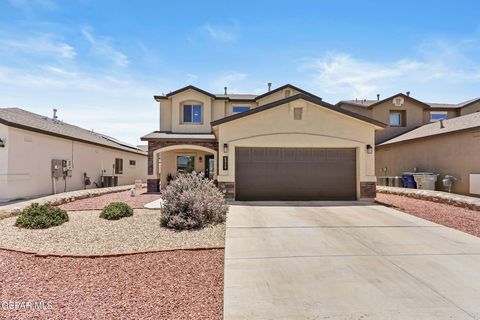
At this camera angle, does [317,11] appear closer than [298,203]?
Yes

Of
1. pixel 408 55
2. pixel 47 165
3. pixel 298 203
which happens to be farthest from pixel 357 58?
pixel 47 165

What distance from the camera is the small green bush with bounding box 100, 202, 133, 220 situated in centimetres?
866

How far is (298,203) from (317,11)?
7433mm

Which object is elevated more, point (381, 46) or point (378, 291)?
point (381, 46)

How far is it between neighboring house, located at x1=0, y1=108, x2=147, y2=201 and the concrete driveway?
10.2 m

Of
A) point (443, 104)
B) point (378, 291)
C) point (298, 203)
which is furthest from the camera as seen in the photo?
point (443, 104)

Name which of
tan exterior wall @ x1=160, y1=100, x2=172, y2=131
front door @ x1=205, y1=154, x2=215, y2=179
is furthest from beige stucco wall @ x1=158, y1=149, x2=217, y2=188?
tan exterior wall @ x1=160, y1=100, x2=172, y2=131

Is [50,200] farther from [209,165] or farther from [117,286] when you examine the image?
[209,165]

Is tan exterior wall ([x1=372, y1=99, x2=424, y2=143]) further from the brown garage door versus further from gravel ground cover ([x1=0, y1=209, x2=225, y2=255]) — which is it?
gravel ground cover ([x1=0, y1=209, x2=225, y2=255])

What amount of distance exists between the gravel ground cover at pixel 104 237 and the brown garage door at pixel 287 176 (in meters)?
4.83

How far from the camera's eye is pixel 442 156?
15.0 meters

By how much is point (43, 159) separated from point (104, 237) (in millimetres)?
9301

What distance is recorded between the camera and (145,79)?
15.9 metres

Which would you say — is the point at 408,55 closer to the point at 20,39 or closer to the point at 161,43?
the point at 161,43
